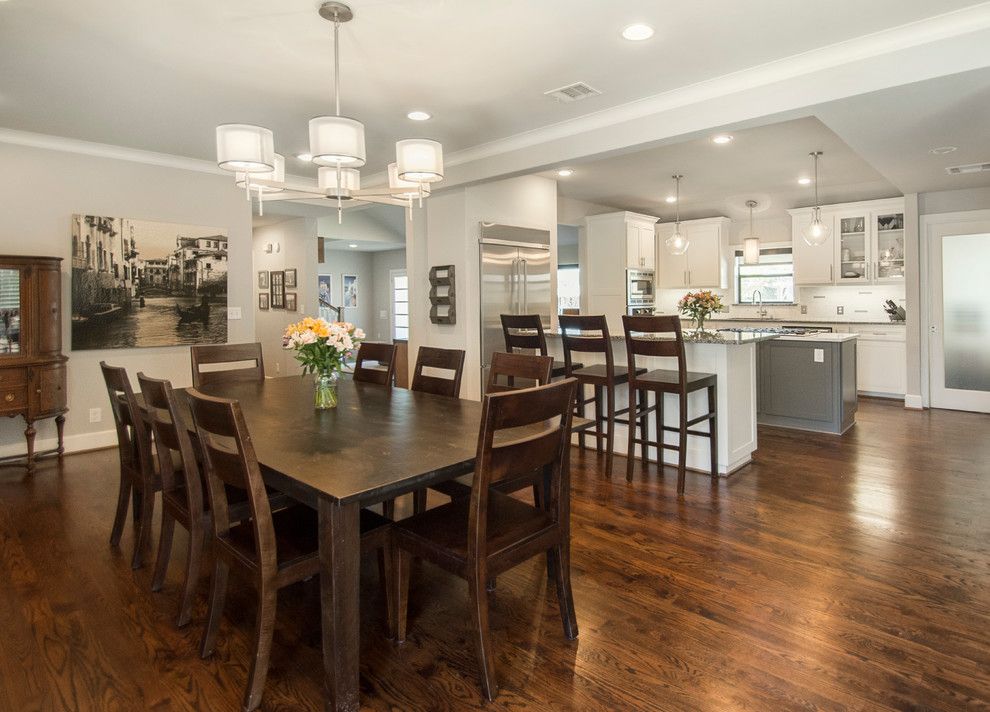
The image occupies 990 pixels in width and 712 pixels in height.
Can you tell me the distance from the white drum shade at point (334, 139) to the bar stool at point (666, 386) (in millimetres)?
2095

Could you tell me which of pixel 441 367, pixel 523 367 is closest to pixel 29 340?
pixel 441 367

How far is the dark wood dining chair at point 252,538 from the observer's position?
67.6 inches

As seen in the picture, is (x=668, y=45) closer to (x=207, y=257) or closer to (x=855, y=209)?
(x=207, y=257)

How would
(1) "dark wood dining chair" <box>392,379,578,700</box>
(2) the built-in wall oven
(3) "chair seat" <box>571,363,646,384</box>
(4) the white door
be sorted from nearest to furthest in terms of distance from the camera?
(1) "dark wood dining chair" <box>392,379,578,700</box> < (3) "chair seat" <box>571,363,646,384</box> < (4) the white door < (2) the built-in wall oven

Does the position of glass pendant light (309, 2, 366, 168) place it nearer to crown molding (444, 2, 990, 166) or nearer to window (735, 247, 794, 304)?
crown molding (444, 2, 990, 166)

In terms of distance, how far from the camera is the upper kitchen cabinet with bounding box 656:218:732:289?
8219mm

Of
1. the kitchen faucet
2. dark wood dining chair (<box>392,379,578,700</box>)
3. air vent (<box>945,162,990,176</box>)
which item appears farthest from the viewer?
the kitchen faucet

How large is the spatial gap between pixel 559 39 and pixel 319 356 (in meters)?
1.96

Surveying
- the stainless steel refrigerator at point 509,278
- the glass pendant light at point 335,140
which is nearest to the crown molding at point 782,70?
the stainless steel refrigerator at point 509,278

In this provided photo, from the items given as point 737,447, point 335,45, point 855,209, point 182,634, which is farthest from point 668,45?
point 855,209

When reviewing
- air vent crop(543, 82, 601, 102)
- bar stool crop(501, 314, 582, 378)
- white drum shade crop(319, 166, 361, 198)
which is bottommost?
bar stool crop(501, 314, 582, 378)

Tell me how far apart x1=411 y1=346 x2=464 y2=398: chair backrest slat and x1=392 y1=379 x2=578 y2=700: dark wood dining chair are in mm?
936

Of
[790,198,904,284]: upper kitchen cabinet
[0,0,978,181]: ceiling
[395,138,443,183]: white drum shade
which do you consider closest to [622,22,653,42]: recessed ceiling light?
[0,0,978,181]: ceiling

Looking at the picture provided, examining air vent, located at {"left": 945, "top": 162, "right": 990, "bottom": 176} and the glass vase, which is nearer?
the glass vase
